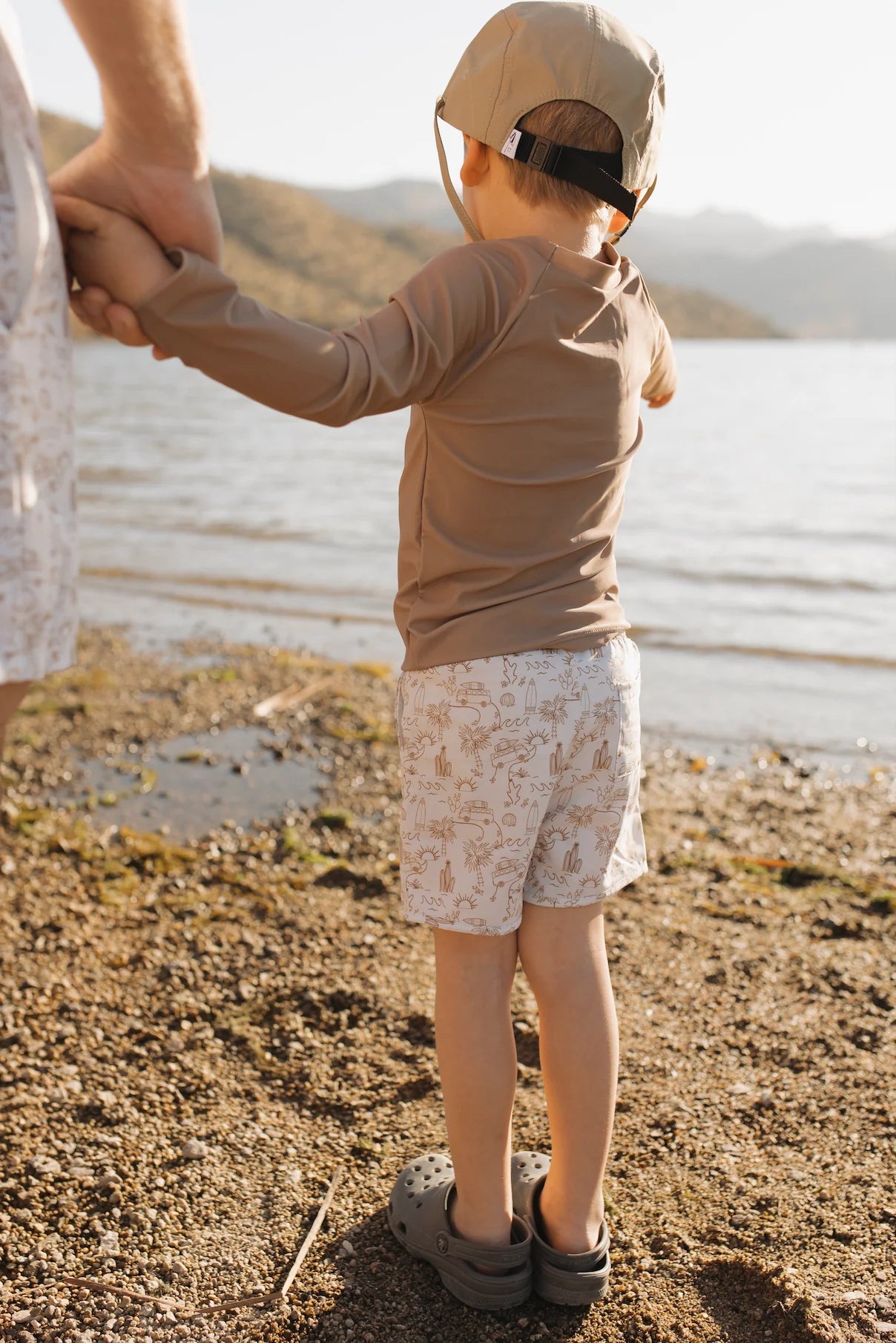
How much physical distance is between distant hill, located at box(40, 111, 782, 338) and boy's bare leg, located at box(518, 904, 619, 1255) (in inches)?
2633

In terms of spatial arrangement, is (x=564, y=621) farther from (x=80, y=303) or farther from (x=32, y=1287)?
(x=32, y=1287)

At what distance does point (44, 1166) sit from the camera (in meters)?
2.15

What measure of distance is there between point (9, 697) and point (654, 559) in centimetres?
853

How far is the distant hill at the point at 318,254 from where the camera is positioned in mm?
74688

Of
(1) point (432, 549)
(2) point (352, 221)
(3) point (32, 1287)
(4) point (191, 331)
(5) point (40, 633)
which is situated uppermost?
(2) point (352, 221)

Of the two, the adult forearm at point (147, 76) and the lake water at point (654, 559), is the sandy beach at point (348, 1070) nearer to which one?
the adult forearm at point (147, 76)

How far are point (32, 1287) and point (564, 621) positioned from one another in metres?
1.39

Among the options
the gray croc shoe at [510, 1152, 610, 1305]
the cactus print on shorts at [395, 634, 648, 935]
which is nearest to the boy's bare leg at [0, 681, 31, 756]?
the cactus print on shorts at [395, 634, 648, 935]

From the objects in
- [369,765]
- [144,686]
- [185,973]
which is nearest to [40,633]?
[185,973]

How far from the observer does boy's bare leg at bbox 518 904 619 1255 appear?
184 centimetres

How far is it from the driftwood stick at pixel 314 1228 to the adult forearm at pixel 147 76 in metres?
1.74

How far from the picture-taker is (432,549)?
5.78 feet

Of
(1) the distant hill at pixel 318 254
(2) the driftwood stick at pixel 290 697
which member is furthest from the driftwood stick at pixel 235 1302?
(1) the distant hill at pixel 318 254

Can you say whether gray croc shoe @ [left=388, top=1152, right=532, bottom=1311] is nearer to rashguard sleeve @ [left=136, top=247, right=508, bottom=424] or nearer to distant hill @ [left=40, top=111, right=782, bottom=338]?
rashguard sleeve @ [left=136, top=247, right=508, bottom=424]
